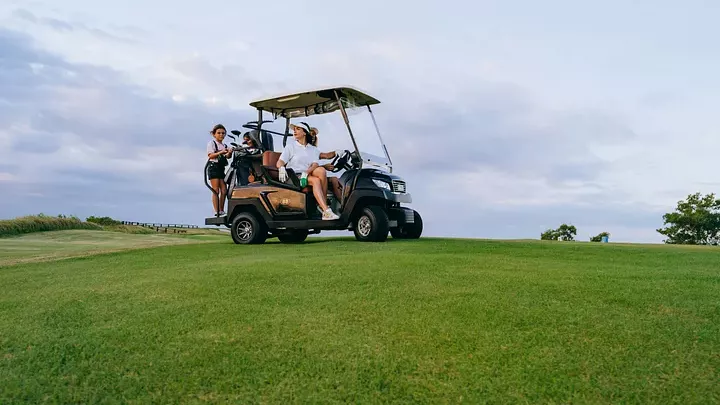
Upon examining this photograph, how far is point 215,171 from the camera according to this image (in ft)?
44.6

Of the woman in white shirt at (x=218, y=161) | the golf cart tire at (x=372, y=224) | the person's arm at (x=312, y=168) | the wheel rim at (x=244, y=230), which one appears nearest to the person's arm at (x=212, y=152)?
the woman in white shirt at (x=218, y=161)

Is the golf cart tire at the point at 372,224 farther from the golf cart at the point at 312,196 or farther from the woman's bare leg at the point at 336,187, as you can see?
the woman's bare leg at the point at 336,187

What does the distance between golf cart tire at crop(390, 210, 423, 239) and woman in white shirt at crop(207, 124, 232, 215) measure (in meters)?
4.12

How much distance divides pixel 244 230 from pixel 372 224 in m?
3.37

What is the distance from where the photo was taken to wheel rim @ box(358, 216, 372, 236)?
11621 mm

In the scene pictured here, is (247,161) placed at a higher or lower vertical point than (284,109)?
lower

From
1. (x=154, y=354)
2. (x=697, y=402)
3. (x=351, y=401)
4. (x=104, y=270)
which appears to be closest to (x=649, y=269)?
(x=697, y=402)

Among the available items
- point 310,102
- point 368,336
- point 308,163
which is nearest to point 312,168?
point 308,163

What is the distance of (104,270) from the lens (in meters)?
8.91

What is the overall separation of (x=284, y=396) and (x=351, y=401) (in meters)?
0.45

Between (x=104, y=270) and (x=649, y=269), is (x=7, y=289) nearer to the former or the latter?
(x=104, y=270)

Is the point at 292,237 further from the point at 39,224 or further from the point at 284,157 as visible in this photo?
the point at 39,224

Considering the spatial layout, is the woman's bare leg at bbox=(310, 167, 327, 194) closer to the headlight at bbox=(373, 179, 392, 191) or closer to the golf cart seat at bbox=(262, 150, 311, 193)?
the headlight at bbox=(373, 179, 392, 191)

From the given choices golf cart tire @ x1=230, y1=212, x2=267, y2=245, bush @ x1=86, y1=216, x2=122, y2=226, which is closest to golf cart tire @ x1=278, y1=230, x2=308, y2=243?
golf cart tire @ x1=230, y1=212, x2=267, y2=245
